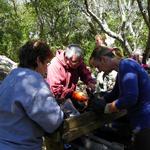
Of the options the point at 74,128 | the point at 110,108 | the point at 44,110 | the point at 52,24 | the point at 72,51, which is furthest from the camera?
the point at 52,24

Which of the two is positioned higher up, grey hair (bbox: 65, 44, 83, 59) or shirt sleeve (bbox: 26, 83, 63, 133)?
grey hair (bbox: 65, 44, 83, 59)

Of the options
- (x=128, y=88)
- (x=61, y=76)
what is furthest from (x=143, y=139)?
(x=61, y=76)

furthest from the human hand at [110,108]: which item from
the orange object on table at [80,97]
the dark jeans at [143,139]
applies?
the orange object on table at [80,97]

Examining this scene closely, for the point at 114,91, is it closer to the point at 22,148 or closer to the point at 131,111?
the point at 131,111

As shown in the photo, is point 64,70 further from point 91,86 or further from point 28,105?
point 28,105

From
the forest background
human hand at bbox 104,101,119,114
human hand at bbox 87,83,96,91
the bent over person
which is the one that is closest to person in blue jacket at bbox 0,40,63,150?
human hand at bbox 104,101,119,114

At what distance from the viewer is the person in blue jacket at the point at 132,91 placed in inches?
159

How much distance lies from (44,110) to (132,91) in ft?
3.23

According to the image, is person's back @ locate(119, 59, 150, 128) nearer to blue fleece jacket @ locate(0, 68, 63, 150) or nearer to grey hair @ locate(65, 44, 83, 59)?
blue fleece jacket @ locate(0, 68, 63, 150)

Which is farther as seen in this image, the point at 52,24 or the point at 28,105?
the point at 52,24

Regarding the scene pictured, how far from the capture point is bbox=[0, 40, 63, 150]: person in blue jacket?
3428mm

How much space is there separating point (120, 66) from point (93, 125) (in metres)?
0.63

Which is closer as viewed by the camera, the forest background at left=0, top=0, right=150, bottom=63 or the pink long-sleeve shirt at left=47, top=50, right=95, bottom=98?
the pink long-sleeve shirt at left=47, top=50, right=95, bottom=98

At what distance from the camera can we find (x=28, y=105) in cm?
342
